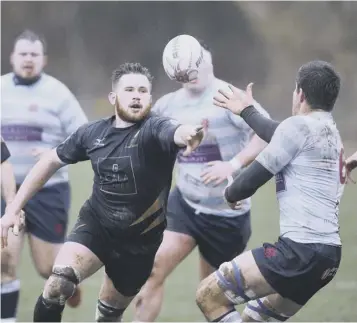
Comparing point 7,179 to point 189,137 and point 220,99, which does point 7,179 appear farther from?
point 189,137

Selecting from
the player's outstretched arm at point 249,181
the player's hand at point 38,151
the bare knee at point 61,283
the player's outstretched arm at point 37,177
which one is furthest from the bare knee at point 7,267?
the player's outstretched arm at point 249,181

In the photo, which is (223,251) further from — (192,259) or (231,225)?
(192,259)

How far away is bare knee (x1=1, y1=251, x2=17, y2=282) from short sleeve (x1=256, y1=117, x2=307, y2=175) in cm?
265

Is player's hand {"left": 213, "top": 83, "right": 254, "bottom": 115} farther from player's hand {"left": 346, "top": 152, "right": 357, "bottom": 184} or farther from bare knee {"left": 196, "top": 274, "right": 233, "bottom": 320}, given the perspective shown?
bare knee {"left": 196, "top": 274, "right": 233, "bottom": 320}

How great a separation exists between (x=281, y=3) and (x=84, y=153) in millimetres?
15319

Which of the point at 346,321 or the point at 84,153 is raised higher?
the point at 84,153

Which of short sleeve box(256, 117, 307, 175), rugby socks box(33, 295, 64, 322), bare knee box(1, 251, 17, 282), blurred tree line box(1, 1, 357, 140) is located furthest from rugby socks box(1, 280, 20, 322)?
blurred tree line box(1, 1, 357, 140)

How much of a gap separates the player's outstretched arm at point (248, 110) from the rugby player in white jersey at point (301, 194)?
129 millimetres

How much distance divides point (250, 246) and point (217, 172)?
15.5 feet

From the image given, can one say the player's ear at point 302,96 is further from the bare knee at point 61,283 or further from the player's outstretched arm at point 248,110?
the bare knee at point 61,283

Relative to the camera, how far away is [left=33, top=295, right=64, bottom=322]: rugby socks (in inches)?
211

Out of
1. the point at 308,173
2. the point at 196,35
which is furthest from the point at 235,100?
the point at 196,35

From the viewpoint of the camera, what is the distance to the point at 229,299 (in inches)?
200

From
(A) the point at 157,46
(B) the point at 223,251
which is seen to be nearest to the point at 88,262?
(B) the point at 223,251
